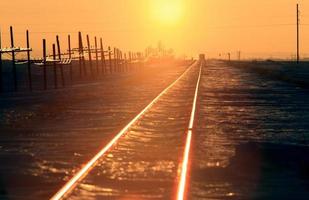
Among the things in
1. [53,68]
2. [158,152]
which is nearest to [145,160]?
[158,152]

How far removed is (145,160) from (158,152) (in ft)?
3.99

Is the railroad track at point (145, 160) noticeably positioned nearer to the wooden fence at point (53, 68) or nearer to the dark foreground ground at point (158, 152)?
the dark foreground ground at point (158, 152)

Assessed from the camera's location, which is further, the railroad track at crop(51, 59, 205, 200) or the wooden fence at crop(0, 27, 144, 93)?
the wooden fence at crop(0, 27, 144, 93)

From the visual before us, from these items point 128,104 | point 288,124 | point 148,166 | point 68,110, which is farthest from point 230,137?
point 128,104

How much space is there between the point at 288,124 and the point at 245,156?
312 inches

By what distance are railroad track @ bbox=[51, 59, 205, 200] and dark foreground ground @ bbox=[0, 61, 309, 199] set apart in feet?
0.06

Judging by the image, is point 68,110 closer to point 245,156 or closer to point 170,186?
point 245,156

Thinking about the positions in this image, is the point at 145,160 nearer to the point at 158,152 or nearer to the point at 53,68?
the point at 158,152

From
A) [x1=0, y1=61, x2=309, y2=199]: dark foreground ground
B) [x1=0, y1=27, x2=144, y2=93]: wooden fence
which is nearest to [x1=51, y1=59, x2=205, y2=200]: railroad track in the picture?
[x1=0, y1=61, x2=309, y2=199]: dark foreground ground

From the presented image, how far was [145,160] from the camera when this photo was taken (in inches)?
565

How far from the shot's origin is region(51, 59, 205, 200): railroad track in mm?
11328

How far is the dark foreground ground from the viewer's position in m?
11.3

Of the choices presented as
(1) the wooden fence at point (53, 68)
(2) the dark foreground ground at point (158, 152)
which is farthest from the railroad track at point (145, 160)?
(1) the wooden fence at point (53, 68)

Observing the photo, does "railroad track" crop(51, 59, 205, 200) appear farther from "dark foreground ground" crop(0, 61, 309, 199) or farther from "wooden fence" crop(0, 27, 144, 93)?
"wooden fence" crop(0, 27, 144, 93)
